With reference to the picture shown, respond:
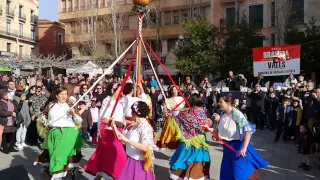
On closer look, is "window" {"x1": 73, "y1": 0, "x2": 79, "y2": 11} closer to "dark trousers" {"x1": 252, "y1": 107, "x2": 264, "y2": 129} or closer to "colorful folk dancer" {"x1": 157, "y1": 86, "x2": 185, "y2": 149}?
"dark trousers" {"x1": 252, "y1": 107, "x2": 264, "y2": 129}

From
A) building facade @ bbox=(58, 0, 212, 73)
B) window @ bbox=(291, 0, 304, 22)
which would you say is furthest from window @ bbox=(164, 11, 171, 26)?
window @ bbox=(291, 0, 304, 22)

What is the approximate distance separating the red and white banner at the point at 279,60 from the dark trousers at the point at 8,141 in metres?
11.9

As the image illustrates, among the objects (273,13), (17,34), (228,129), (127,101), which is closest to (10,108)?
(127,101)

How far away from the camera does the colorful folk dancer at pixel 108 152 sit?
5820 millimetres

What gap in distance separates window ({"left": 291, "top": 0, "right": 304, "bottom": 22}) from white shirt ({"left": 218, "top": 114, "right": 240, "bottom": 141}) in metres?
23.0

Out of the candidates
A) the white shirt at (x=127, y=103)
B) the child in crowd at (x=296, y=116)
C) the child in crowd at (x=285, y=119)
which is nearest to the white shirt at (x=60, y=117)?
the white shirt at (x=127, y=103)

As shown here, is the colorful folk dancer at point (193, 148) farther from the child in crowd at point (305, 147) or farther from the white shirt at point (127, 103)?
the child in crowd at point (305, 147)

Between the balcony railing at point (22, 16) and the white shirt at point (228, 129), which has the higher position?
the balcony railing at point (22, 16)

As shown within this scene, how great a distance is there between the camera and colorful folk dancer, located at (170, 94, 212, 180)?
602cm

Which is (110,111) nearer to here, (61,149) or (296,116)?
(61,149)

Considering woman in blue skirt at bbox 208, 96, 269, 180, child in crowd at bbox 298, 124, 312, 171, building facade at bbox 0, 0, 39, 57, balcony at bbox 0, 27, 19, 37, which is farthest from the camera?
building facade at bbox 0, 0, 39, 57

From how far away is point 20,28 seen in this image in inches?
1911

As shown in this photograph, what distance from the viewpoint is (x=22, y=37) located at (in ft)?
158

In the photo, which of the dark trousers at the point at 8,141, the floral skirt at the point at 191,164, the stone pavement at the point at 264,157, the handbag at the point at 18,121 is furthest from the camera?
the handbag at the point at 18,121
